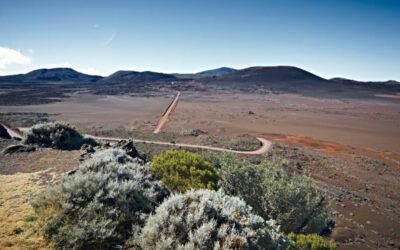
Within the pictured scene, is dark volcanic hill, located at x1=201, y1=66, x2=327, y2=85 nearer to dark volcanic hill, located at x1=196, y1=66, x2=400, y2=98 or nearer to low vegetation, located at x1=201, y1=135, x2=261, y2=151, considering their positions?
dark volcanic hill, located at x1=196, y1=66, x2=400, y2=98

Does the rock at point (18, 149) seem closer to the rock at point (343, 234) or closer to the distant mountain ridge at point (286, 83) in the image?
the rock at point (343, 234)

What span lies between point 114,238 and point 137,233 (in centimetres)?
44

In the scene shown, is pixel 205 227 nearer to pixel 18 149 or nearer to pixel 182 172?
pixel 182 172

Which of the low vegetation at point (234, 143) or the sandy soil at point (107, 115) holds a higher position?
the low vegetation at point (234, 143)

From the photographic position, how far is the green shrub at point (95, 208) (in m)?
6.11

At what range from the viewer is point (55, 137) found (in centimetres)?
1659

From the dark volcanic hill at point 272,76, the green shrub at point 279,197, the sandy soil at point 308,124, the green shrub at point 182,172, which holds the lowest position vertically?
the sandy soil at point 308,124

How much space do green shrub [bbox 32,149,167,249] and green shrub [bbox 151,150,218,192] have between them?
2.84 metres

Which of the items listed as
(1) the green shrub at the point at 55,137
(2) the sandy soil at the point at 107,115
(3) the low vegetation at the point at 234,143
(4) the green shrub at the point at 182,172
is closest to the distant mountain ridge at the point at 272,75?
(2) the sandy soil at the point at 107,115

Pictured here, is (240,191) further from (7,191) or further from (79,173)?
(7,191)

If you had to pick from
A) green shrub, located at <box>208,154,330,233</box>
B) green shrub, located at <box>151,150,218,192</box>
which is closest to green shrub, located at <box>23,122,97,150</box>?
green shrub, located at <box>151,150,218,192</box>

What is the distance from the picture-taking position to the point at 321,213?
12.6 meters

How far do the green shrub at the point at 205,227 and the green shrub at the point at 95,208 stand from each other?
696 millimetres

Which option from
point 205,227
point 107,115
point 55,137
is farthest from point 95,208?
point 107,115
